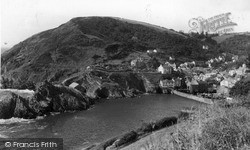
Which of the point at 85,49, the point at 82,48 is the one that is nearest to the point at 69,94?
the point at 85,49

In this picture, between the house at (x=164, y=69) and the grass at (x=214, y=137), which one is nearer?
the grass at (x=214, y=137)

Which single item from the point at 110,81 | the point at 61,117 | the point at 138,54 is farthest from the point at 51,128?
the point at 138,54

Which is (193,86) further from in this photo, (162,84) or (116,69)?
(116,69)

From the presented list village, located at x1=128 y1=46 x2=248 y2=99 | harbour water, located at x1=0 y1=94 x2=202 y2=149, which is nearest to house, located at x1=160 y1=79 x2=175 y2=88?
village, located at x1=128 y1=46 x2=248 y2=99

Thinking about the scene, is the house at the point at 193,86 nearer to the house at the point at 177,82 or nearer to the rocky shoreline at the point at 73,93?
the house at the point at 177,82

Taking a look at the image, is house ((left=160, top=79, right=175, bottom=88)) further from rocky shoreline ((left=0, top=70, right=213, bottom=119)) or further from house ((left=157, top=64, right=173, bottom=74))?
house ((left=157, top=64, right=173, bottom=74))

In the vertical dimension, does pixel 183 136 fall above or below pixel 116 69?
above

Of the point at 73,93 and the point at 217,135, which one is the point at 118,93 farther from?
the point at 217,135

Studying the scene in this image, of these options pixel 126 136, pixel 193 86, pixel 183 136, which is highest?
pixel 183 136

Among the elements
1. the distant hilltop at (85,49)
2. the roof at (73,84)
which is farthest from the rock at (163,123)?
the distant hilltop at (85,49)
